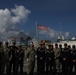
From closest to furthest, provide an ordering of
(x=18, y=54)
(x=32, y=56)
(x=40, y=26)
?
(x=32, y=56)
(x=18, y=54)
(x=40, y=26)

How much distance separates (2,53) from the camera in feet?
45.7

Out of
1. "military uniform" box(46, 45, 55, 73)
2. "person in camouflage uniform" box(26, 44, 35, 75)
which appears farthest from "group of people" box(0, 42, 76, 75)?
"person in camouflage uniform" box(26, 44, 35, 75)

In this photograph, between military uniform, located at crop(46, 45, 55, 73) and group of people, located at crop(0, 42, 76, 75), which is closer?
group of people, located at crop(0, 42, 76, 75)

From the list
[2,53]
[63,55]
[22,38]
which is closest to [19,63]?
[2,53]

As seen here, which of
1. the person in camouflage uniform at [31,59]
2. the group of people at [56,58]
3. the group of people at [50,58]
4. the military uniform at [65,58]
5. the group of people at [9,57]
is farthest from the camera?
the group of people at [56,58]

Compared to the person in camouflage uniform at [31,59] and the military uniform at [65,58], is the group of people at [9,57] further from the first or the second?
the military uniform at [65,58]

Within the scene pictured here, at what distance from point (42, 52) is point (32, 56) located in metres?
2.33

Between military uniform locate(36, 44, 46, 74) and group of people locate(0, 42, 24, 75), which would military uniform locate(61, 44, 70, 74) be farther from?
group of people locate(0, 42, 24, 75)

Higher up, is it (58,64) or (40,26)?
(40,26)

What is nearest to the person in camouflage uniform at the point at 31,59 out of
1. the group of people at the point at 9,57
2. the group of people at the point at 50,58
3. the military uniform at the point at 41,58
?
the group of people at the point at 9,57

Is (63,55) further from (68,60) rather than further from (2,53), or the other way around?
(2,53)

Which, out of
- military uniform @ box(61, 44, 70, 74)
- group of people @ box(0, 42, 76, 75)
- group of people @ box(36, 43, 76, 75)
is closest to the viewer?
group of people @ box(0, 42, 76, 75)

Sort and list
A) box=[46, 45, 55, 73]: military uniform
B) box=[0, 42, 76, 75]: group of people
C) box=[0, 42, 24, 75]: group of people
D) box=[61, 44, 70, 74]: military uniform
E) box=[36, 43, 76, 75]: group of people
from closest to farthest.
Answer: box=[0, 42, 24, 75]: group of people < box=[0, 42, 76, 75]: group of people < box=[61, 44, 70, 74]: military uniform < box=[36, 43, 76, 75]: group of people < box=[46, 45, 55, 73]: military uniform

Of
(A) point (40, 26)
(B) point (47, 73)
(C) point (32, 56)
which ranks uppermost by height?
(A) point (40, 26)
